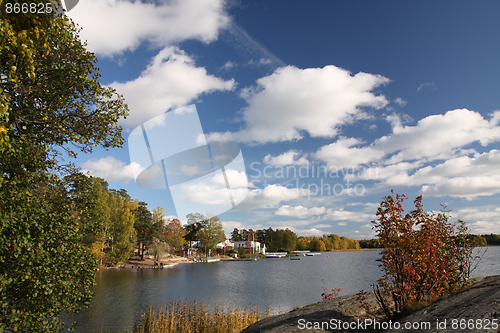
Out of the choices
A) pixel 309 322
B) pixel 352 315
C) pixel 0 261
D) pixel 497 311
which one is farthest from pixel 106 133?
pixel 497 311

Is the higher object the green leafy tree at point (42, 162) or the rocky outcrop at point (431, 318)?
the green leafy tree at point (42, 162)

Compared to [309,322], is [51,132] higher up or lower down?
higher up

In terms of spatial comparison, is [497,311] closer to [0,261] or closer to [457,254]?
[457,254]

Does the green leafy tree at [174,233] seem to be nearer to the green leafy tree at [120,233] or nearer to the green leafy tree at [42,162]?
the green leafy tree at [120,233]

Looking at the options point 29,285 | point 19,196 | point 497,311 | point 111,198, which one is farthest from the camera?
point 111,198

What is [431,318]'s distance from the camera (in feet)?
19.6

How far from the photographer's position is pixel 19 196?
555 centimetres

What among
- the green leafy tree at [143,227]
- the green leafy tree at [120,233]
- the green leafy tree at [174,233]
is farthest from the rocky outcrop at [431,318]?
the green leafy tree at [174,233]

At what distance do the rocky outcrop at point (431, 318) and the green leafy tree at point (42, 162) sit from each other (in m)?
6.11

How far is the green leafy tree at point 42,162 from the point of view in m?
5.60

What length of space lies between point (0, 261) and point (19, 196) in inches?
59.5

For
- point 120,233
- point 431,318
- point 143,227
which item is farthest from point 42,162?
point 143,227

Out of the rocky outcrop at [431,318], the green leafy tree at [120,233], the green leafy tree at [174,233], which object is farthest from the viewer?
the green leafy tree at [174,233]

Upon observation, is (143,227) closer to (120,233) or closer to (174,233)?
(120,233)
